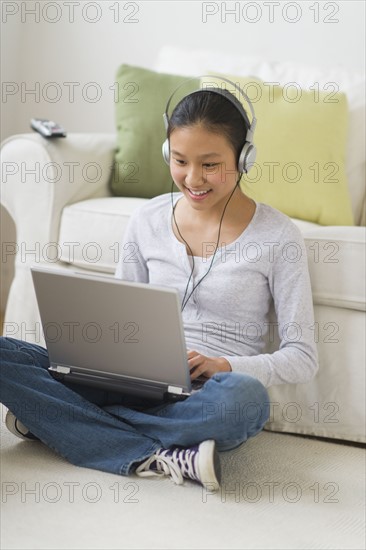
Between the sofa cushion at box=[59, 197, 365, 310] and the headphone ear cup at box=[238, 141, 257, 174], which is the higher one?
the headphone ear cup at box=[238, 141, 257, 174]

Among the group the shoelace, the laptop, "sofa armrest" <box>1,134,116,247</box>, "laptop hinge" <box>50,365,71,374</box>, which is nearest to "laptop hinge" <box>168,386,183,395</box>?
the laptop

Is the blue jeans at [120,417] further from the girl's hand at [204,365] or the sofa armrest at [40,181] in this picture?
the sofa armrest at [40,181]

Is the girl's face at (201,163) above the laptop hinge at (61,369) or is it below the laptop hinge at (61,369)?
above

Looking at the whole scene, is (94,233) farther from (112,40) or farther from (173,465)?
(112,40)

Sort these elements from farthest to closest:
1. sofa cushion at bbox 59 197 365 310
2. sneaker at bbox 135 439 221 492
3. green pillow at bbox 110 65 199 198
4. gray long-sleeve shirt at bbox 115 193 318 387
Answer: green pillow at bbox 110 65 199 198
sofa cushion at bbox 59 197 365 310
gray long-sleeve shirt at bbox 115 193 318 387
sneaker at bbox 135 439 221 492

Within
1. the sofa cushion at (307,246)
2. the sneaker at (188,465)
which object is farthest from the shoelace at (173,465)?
the sofa cushion at (307,246)

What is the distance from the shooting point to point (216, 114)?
1.70 m

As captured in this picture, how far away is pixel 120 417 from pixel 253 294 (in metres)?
0.36

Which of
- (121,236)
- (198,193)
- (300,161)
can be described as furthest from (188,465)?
(300,161)

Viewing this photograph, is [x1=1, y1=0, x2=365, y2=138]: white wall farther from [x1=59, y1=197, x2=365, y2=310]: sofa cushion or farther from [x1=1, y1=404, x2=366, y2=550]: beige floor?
[x1=1, y1=404, x2=366, y2=550]: beige floor

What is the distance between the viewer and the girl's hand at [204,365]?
1.64 metres

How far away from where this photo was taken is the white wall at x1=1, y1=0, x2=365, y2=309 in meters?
2.78

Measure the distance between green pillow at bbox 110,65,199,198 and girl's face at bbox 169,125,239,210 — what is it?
0.68 metres

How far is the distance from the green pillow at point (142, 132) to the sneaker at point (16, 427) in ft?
3.01
